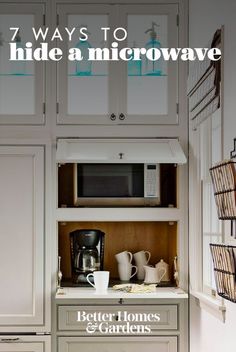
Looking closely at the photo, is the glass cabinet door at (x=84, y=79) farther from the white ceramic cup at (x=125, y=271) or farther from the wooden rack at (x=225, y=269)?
the wooden rack at (x=225, y=269)

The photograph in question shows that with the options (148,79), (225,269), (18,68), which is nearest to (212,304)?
(225,269)

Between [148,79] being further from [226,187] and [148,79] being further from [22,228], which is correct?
[226,187]

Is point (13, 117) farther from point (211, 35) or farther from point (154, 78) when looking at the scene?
point (211, 35)

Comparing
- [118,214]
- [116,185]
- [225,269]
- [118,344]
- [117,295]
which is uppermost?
[116,185]

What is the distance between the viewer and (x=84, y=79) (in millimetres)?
3699

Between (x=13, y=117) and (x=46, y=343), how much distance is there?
1188mm

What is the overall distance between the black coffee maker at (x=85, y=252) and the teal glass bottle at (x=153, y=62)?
91cm

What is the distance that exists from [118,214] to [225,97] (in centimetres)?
109

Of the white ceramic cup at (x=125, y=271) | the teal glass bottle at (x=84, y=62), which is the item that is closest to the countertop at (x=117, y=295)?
the white ceramic cup at (x=125, y=271)

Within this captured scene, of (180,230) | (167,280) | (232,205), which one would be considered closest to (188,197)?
(180,230)

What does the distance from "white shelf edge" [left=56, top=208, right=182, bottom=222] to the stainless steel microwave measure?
2.1 inches

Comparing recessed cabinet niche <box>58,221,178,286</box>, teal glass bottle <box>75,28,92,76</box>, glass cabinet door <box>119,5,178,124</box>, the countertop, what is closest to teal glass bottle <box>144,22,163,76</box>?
glass cabinet door <box>119,5,178,124</box>

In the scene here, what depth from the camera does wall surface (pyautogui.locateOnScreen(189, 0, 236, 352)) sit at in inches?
108

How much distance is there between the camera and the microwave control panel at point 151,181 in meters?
3.69
